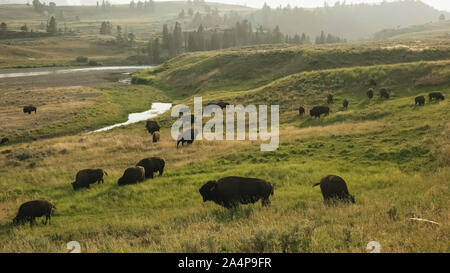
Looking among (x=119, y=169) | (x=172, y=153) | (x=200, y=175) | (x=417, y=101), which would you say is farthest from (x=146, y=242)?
(x=417, y=101)

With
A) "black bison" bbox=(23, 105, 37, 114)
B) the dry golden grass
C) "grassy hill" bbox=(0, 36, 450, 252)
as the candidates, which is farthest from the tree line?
"grassy hill" bbox=(0, 36, 450, 252)

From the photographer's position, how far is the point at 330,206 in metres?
11.8

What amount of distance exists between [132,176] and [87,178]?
2464 mm

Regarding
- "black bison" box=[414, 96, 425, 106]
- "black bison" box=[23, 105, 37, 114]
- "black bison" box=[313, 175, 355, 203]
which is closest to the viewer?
"black bison" box=[313, 175, 355, 203]

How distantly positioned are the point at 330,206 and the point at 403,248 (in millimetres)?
5145

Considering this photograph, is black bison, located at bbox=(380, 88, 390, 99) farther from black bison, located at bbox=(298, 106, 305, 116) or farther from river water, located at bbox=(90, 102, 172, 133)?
river water, located at bbox=(90, 102, 172, 133)

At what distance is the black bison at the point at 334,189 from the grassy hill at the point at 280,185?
48 cm

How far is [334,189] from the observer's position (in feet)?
42.7

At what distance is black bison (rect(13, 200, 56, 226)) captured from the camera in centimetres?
1392

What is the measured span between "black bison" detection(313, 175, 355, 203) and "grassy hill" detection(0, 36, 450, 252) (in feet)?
1.56

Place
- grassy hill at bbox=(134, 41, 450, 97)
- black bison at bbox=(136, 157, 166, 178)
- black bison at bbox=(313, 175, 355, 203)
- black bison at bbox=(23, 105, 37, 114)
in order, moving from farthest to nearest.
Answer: grassy hill at bbox=(134, 41, 450, 97) < black bison at bbox=(23, 105, 37, 114) < black bison at bbox=(136, 157, 166, 178) < black bison at bbox=(313, 175, 355, 203)

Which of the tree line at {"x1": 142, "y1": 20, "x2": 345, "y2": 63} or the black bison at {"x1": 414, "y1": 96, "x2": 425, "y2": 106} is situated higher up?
the tree line at {"x1": 142, "y1": 20, "x2": 345, "y2": 63}

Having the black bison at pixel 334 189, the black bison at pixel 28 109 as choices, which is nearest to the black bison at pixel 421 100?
the black bison at pixel 334 189

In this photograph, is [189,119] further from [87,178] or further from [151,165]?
[87,178]
